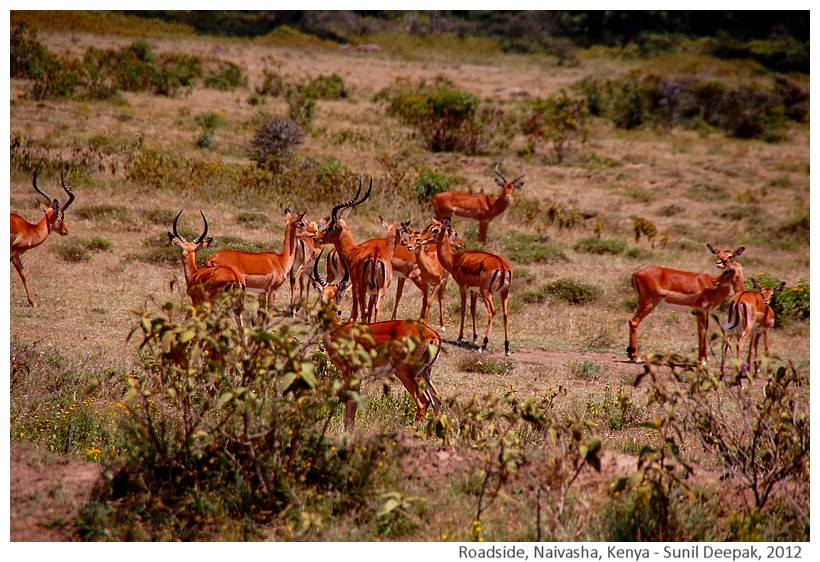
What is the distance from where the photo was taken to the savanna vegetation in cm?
539

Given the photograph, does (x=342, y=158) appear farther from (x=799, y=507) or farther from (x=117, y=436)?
(x=799, y=507)

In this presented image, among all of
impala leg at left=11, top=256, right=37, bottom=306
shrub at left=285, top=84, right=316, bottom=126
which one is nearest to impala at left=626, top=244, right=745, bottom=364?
impala leg at left=11, top=256, right=37, bottom=306

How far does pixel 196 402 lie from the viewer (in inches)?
279

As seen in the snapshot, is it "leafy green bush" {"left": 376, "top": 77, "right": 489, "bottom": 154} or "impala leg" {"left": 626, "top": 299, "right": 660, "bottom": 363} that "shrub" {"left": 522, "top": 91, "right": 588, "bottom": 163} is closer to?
"leafy green bush" {"left": 376, "top": 77, "right": 489, "bottom": 154}

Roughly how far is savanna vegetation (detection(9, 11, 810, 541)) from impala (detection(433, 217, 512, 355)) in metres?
0.42

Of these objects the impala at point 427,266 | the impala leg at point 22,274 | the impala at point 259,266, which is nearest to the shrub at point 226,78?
the impala leg at point 22,274

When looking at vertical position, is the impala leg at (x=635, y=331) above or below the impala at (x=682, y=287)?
below

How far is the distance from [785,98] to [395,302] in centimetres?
2374

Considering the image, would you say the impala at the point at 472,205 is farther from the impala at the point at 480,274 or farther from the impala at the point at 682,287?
the impala at the point at 682,287

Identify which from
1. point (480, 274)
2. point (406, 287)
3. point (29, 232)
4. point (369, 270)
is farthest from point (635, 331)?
point (29, 232)

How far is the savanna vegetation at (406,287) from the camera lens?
17.7 feet

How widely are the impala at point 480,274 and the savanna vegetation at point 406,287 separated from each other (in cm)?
42

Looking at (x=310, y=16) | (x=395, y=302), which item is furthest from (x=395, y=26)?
(x=395, y=302)

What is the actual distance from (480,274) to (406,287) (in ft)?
9.27
